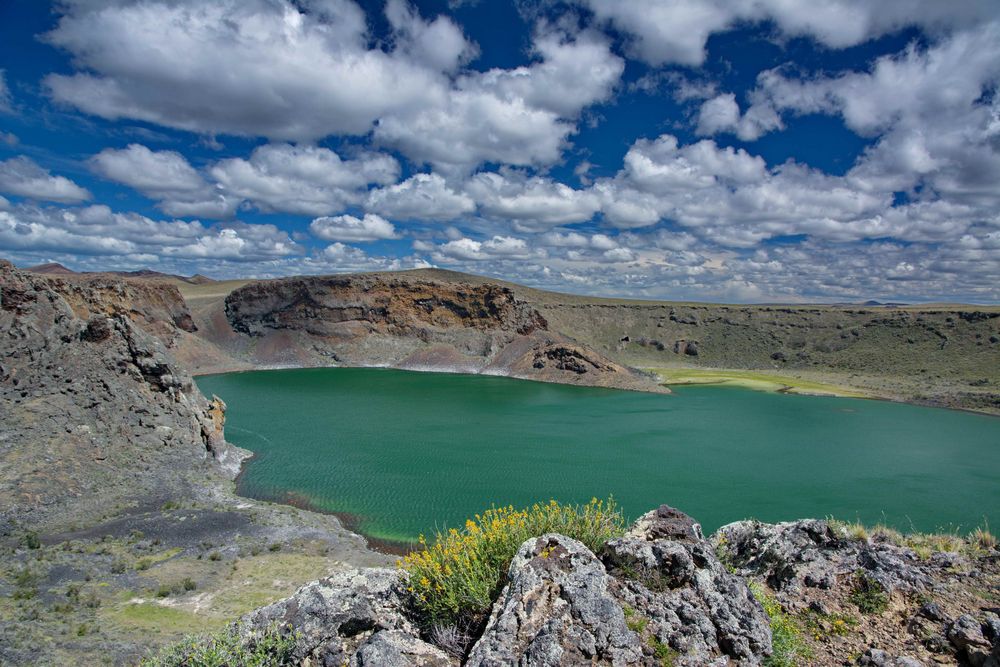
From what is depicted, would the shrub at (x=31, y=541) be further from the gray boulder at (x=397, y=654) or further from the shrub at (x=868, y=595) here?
the shrub at (x=868, y=595)

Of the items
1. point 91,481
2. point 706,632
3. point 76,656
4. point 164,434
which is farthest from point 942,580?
point 164,434

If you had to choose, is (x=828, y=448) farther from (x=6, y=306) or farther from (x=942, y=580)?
(x=6, y=306)

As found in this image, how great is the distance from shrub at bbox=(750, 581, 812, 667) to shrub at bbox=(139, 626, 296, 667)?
17.1ft

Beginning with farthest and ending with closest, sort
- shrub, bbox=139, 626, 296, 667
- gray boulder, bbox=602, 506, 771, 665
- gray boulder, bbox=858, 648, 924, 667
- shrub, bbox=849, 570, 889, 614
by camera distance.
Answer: shrub, bbox=849, 570, 889, 614 < shrub, bbox=139, 626, 296, 667 < gray boulder, bbox=858, 648, 924, 667 < gray boulder, bbox=602, 506, 771, 665

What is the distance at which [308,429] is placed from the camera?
40938 millimetres

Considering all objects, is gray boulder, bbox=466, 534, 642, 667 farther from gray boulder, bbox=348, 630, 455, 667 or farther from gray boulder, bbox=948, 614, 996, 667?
gray boulder, bbox=948, 614, 996, 667

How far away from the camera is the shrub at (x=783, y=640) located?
5590 mm

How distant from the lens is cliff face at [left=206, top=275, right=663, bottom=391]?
8006 centimetres

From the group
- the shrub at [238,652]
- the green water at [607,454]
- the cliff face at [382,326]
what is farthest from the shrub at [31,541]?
the cliff face at [382,326]

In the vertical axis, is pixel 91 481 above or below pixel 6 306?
below

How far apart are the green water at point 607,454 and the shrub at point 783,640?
16888 mm

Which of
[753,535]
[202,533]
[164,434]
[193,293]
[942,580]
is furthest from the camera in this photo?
[193,293]

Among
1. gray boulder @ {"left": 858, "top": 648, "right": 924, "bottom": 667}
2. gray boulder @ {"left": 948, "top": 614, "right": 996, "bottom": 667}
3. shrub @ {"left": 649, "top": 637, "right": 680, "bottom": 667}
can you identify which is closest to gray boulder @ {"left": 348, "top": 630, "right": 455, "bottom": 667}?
shrub @ {"left": 649, "top": 637, "right": 680, "bottom": 667}

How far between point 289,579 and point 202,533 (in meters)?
5.86
